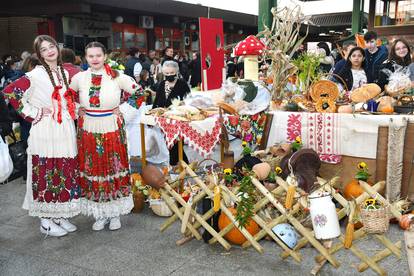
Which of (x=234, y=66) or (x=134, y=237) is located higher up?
(x=234, y=66)

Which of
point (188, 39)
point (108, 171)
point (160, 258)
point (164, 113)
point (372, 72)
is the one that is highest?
point (188, 39)

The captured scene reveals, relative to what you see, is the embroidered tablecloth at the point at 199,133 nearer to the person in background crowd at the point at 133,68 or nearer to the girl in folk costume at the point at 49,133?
the girl in folk costume at the point at 49,133

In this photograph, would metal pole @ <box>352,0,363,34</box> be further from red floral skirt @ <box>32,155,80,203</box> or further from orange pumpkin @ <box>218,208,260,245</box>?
red floral skirt @ <box>32,155,80,203</box>

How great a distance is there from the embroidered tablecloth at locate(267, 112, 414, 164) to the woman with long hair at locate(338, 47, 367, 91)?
43.6 inches

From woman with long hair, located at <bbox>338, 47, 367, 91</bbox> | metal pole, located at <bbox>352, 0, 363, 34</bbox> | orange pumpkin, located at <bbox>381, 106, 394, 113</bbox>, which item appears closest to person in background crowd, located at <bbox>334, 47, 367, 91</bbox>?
woman with long hair, located at <bbox>338, 47, 367, 91</bbox>

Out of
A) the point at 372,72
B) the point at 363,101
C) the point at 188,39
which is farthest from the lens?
the point at 188,39

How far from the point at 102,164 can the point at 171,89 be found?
1.54 m

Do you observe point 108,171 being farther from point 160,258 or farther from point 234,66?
point 234,66

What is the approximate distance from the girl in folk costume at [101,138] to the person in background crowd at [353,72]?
105 inches

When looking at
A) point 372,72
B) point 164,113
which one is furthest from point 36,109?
point 372,72

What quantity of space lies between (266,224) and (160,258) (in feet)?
2.88

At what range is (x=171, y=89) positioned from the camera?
17.0 feet

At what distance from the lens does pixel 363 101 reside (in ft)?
15.0

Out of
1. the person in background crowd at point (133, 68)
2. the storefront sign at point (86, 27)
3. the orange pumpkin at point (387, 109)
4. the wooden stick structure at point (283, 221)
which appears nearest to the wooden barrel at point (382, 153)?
the orange pumpkin at point (387, 109)
